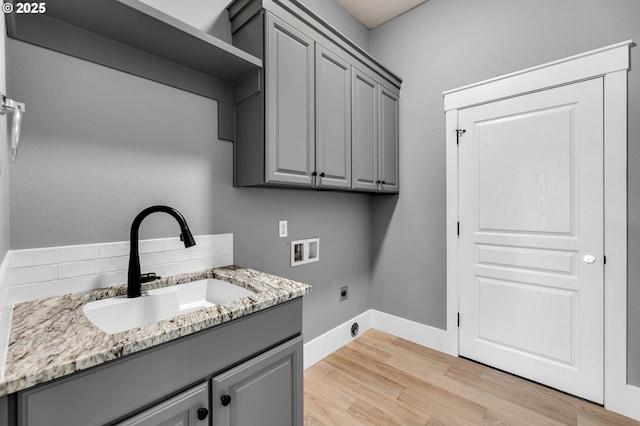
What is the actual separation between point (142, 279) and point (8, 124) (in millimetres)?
745

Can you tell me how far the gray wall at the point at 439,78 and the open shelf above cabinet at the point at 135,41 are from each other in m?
1.65

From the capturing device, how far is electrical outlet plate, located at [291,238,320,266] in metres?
2.09

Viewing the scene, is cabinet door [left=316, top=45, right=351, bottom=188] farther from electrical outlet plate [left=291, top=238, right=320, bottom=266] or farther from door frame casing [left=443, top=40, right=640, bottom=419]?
door frame casing [left=443, top=40, right=640, bottom=419]

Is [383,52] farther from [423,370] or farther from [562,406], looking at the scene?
[562,406]

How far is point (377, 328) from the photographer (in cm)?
285

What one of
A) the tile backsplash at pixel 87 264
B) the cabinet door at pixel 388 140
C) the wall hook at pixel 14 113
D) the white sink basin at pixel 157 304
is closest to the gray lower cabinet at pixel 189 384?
the white sink basin at pixel 157 304

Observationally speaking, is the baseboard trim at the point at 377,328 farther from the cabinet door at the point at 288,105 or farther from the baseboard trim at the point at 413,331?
the cabinet door at the point at 288,105

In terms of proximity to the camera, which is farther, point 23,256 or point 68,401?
point 23,256

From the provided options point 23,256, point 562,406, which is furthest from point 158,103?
point 562,406

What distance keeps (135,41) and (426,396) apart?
2556 millimetres

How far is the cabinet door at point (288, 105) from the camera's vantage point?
152cm

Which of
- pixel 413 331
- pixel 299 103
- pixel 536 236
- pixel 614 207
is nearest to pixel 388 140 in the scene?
pixel 299 103

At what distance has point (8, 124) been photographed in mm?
1045

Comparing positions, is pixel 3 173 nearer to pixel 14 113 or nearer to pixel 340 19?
pixel 14 113
